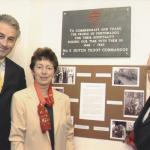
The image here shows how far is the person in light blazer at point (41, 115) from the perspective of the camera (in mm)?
1906

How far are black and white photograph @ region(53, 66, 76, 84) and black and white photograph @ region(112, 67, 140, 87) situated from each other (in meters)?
0.32

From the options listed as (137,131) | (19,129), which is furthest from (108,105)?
(19,129)

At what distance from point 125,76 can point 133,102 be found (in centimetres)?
19

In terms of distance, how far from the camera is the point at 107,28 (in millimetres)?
2180

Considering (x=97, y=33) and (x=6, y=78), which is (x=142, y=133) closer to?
(x=97, y=33)

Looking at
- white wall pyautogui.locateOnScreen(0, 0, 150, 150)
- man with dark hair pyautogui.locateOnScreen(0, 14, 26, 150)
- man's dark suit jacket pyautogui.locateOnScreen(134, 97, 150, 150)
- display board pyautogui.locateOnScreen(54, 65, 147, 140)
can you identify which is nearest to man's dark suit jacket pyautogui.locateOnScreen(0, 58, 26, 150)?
man with dark hair pyautogui.locateOnScreen(0, 14, 26, 150)

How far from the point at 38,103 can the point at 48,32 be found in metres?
0.65

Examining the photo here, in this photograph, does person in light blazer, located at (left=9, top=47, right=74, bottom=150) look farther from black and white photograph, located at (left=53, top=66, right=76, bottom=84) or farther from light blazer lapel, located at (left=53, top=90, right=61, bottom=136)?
black and white photograph, located at (left=53, top=66, right=76, bottom=84)

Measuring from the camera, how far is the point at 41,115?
6.31 feet

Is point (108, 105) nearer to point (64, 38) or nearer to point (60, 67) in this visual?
point (60, 67)

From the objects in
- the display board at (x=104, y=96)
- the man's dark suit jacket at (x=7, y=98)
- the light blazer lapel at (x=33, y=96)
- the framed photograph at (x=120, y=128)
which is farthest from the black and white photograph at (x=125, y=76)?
the man's dark suit jacket at (x=7, y=98)

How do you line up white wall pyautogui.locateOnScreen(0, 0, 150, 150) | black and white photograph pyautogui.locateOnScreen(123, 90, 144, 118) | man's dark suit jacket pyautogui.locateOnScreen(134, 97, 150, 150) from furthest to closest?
white wall pyautogui.locateOnScreen(0, 0, 150, 150)
black and white photograph pyautogui.locateOnScreen(123, 90, 144, 118)
man's dark suit jacket pyautogui.locateOnScreen(134, 97, 150, 150)

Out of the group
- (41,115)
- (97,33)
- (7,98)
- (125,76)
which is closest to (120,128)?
(125,76)

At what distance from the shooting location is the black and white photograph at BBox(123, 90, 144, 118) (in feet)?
6.81
